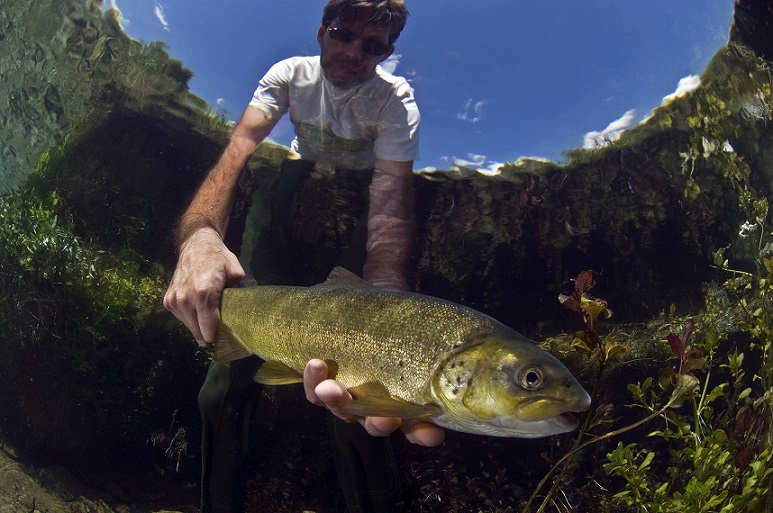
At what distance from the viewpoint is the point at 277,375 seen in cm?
228

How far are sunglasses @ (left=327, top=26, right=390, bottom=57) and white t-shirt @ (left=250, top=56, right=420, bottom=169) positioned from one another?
232mm

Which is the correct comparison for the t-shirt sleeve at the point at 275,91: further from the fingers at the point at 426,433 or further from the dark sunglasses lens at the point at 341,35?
the fingers at the point at 426,433

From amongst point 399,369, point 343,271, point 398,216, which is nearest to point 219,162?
point 398,216

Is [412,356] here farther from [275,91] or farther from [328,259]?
[328,259]

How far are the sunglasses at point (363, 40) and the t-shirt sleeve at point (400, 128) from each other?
462mm

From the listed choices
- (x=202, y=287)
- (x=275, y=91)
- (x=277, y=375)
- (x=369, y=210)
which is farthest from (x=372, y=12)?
(x=277, y=375)

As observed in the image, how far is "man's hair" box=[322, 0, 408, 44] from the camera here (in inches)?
173

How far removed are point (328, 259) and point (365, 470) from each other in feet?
12.3

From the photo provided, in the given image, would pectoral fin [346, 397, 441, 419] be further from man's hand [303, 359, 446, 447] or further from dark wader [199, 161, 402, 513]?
dark wader [199, 161, 402, 513]

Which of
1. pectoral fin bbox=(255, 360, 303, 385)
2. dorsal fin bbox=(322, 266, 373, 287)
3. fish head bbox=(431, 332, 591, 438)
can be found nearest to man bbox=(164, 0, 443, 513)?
pectoral fin bbox=(255, 360, 303, 385)

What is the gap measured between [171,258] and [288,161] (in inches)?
112

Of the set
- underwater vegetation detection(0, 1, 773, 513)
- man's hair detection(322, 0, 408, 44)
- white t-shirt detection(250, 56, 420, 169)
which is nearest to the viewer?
man's hair detection(322, 0, 408, 44)

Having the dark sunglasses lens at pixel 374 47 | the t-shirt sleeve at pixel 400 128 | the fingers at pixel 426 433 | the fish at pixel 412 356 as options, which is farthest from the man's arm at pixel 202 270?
the dark sunglasses lens at pixel 374 47

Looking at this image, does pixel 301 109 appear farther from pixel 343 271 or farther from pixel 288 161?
pixel 343 271
